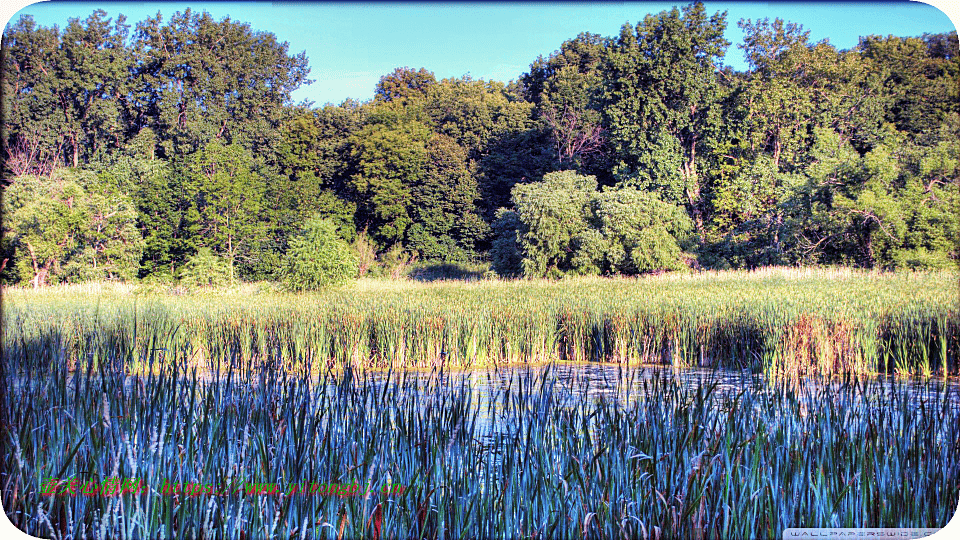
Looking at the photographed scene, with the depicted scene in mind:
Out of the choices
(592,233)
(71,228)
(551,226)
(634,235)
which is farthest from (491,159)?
(71,228)

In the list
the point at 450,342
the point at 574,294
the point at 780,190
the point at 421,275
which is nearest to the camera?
the point at 450,342

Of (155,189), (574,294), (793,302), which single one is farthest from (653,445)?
(155,189)

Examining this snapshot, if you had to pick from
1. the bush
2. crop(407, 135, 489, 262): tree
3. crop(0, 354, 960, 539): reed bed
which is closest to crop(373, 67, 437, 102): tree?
crop(407, 135, 489, 262): tree

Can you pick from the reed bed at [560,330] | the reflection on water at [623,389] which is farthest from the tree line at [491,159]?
the reflection on water at [623,389]

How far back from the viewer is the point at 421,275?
75.3 ft

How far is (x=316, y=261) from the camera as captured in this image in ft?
43.9

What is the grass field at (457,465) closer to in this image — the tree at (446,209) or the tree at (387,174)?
the tree at (446,209)

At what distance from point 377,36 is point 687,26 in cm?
1932

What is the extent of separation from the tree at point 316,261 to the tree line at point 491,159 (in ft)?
0.20

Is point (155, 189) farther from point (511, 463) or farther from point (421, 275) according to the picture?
point (511, 463)

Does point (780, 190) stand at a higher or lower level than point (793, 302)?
higher

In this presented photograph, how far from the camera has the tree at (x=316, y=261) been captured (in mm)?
13312

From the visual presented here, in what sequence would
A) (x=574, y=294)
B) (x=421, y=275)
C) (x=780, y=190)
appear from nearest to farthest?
1. (x=574, y=294)
2. (x=780, y=190)
3. (x=421, y=275)

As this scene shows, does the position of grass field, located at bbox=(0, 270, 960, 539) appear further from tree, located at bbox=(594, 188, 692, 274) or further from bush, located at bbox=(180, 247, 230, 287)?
tree, located at bbox=(594, 188, 692, 274)
